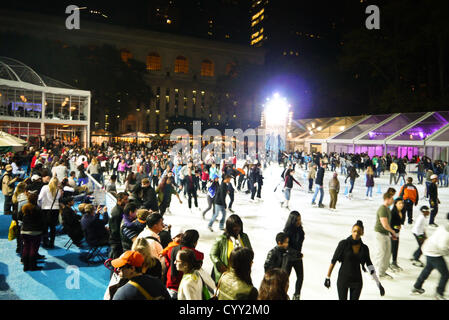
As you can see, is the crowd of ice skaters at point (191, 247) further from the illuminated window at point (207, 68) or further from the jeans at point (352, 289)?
the illuminated window at point (207, 68)

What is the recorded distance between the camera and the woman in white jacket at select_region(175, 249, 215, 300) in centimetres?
276

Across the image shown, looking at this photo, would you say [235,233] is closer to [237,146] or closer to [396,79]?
[237,146]

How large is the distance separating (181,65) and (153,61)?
20.6 feet

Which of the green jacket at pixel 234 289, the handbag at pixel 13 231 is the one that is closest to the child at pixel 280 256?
the green jacket at pixel 234 289

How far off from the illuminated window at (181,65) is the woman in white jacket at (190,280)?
68885 mm

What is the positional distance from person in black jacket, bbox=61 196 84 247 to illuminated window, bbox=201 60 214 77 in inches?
2612

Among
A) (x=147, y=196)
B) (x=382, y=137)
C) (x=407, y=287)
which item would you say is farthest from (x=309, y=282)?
(x=382, y=137)

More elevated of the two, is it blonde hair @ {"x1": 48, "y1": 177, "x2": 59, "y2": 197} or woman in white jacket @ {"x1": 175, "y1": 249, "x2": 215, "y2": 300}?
blonde hair @ {"x1": 48, "y1": 177, "x2": 59, "y2": 197}

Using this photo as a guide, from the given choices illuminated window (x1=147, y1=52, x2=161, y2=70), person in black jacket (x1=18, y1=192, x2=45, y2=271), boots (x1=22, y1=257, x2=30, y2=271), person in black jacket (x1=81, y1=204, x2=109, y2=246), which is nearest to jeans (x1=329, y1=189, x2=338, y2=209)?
person in black jacket (x1=81, y1=204, x2=109, y2=246)

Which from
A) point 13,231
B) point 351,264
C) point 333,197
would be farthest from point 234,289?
point 333,197

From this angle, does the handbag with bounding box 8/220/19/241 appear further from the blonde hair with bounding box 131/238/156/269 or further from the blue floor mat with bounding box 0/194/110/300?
the blonde hair with bounding box 131/238/156/269

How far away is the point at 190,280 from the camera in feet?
9.21

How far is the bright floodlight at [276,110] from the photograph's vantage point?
26.4 m

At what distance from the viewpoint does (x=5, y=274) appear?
17.5 ft
